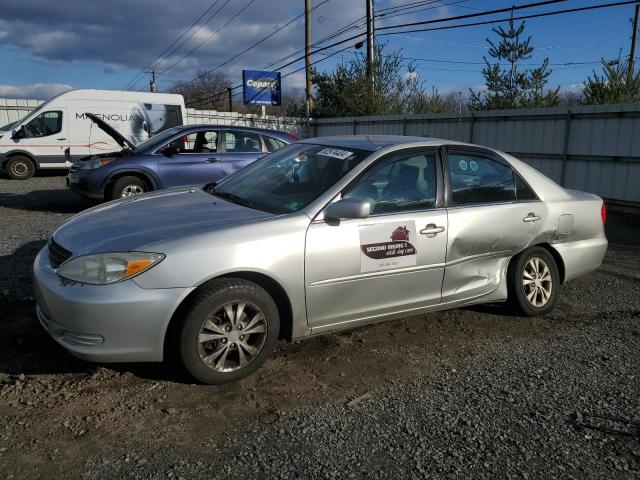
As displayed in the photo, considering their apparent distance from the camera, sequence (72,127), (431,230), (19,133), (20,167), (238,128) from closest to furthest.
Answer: (431,230)
(238,128)
(19,133)
(20,167)
(72,127)

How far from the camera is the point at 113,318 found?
3018 mm

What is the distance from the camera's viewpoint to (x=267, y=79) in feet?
90.2

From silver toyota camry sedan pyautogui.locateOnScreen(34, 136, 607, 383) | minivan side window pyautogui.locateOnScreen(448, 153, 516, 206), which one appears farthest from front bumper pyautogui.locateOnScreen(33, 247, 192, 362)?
minivan side window pyautogui.locateOnScreen(448, 153, 516, 206)

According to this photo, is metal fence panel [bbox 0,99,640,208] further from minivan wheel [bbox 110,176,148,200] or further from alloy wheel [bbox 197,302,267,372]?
alloy wheel [bbox 197,302,267,372]

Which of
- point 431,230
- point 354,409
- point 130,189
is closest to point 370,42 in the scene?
point 130,189

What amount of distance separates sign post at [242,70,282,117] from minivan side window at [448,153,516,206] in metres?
23.3

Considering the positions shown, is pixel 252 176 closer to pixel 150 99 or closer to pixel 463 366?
pixel 463 366

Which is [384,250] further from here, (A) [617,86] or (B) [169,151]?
(A) [617,86]

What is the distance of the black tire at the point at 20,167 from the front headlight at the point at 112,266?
14030 mm

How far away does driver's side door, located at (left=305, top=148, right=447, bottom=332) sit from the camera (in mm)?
3555

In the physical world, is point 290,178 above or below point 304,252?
above

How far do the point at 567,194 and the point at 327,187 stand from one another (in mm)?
2578

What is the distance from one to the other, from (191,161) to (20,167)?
8755mm

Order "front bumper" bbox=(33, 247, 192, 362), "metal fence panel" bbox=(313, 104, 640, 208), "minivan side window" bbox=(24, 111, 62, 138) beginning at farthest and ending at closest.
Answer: "minivan side window" bbox=(24, 111, 62, 138)
"metal fence panel" bbox=(313, 104, 640, 208)
"front bumper" bbox=(33, 247, 192, 362)
